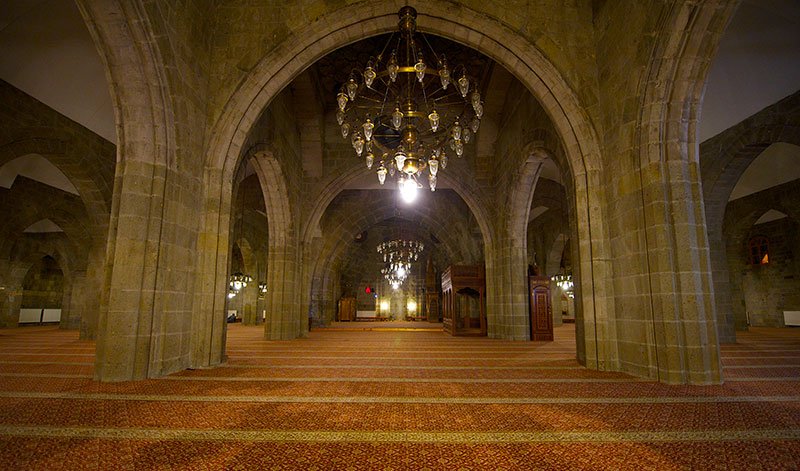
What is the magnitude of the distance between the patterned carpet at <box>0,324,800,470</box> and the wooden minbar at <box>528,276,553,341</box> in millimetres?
4477

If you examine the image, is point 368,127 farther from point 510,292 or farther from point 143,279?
point 510,292

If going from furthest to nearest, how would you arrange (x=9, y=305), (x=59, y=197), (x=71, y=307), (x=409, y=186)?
(x=9, y=305), (x=71, y=307), (x=59, y=197), (x=409, y=186)

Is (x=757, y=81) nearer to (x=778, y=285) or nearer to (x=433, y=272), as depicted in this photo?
(x=778, y=285)

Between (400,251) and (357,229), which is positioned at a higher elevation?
(357,229)

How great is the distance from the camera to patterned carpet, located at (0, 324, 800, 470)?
1924 mm

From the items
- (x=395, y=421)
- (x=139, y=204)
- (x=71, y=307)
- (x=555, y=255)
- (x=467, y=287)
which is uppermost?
(x=555, y=255)

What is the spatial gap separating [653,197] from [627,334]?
5.15 ft

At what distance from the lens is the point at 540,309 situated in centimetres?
913

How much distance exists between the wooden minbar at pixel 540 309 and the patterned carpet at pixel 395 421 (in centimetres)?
448

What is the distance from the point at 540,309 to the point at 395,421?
7439mm

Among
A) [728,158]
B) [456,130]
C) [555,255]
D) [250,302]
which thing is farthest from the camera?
[250,302]

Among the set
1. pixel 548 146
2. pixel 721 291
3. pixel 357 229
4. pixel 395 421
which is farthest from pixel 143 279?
pixel 721 291

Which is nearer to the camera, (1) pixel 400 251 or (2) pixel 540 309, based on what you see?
(2) pixel 540 309

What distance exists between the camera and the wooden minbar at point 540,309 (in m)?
8.92
